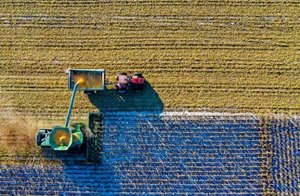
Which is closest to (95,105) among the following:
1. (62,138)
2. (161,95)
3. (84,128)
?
(84,128)

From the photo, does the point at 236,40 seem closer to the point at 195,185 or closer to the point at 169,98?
the point at 169,98

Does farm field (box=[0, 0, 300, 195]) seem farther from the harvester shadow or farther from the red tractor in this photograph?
the red tractor

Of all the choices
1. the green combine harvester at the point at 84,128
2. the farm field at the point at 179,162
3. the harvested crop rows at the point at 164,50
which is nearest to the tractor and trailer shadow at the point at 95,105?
the green combine harvester at the point at 84,128

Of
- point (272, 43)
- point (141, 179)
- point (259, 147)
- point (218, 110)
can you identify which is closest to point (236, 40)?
point (272, 43)

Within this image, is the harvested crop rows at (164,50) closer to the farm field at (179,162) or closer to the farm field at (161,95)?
the farm field at (161,95)

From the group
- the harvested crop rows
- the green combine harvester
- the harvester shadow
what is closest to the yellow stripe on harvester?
the green combine harvester
